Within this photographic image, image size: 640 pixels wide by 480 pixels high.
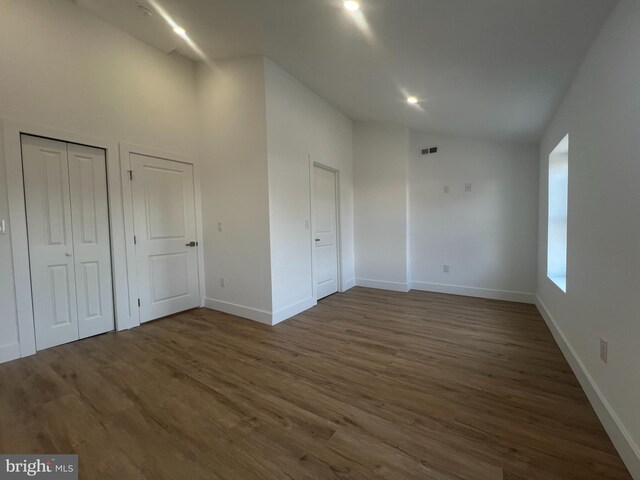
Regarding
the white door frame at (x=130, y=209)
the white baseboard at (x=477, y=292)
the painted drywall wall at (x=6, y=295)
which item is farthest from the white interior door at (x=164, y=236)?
the white baseboard at (x=477, y=292)

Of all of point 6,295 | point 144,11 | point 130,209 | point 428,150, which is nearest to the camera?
point 6,295

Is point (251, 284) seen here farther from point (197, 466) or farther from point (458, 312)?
point (458, 312)

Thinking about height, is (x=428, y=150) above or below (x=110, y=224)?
above

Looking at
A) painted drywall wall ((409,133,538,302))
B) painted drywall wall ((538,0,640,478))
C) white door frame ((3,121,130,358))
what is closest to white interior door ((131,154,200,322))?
white door frame ((3,121,130,358))

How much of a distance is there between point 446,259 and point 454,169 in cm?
141

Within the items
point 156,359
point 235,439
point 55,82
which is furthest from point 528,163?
point 55,82

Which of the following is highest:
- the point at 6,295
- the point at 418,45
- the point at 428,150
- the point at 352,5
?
the point at 352,5

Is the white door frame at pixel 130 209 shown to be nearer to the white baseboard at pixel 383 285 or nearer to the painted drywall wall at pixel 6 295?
the painted drywall wall at pixel 6 295

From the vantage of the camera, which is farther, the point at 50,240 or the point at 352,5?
the point at 50,240

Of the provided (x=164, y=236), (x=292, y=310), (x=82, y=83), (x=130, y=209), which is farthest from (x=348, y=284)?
(x=82, y=83)

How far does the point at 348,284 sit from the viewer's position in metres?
4.86

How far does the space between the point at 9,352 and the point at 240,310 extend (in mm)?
2019

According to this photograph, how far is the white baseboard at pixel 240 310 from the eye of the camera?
328cm

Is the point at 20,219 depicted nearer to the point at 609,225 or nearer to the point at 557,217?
the point at 609,225
